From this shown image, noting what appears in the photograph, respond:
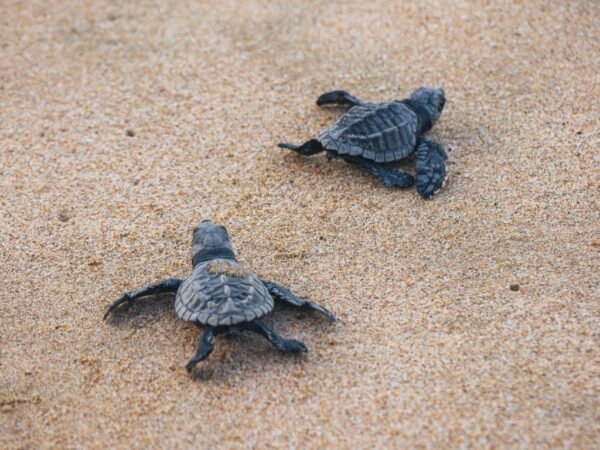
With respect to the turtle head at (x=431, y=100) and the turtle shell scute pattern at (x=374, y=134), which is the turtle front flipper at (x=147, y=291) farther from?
the turtle head at (x=431, y=100)

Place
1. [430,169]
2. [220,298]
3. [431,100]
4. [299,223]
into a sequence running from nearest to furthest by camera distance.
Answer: [220,298], [299,223], [430,169], [431,100]

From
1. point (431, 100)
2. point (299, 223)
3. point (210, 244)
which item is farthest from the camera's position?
point (431, 100)

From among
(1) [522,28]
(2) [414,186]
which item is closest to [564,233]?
(2) [414,186]

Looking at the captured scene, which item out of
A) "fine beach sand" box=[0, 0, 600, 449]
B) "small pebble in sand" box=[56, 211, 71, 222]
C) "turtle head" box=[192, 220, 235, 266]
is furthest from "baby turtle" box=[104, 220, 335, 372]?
"small pebble in sand" box=[56, 211, 71, 222]

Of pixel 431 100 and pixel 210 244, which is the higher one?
pixel 431 100

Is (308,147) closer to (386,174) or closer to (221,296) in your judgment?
(386,174)

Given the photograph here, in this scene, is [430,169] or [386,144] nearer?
[430,169]

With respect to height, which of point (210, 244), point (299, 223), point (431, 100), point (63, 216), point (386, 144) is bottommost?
point (63, 216)

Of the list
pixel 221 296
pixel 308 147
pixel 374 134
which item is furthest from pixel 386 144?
pixel 221 296
